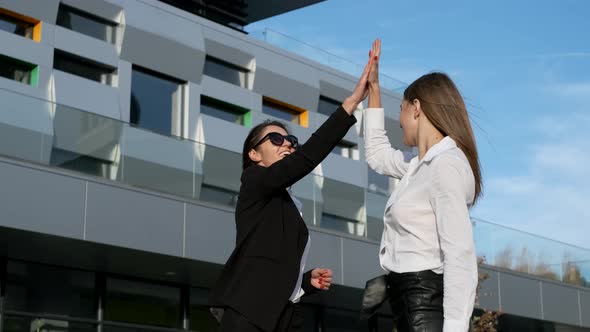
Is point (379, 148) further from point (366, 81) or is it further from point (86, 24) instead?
point (86, 24)

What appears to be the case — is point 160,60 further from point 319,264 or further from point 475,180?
point 475,180

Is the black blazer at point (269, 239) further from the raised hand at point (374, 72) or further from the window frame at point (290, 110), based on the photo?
the window frame at point (290, 110)

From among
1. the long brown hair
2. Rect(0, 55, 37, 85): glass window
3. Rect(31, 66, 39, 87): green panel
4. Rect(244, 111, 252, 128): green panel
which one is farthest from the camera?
Rect(244, 111, 252, 128): green panel

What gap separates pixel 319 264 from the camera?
15945mm

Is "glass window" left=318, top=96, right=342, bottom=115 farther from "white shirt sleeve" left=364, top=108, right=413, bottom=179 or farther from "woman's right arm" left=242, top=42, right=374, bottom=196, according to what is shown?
"woman's right arm" left=242, top=42, right=374, bottom=196

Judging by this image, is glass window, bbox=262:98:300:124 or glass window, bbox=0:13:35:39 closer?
glass window, bbox=0:13:35:39

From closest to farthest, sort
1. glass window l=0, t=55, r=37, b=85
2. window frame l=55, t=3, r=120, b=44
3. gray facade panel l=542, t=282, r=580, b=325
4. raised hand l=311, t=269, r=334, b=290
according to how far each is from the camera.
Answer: raised hand l=311, t=269, r=334, b=290 → glass window l=0, t=55, r=37, b=85 → window frame l=55, t=3, r=120, b=44 → gray facade panel l=542, t=282, r=580, b=325

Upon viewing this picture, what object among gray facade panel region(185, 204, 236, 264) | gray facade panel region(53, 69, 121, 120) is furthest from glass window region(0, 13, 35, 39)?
gray facade panel region(185, 204, 236, 264)

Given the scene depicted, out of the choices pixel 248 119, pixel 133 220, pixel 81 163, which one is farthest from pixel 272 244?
pixel 248 119

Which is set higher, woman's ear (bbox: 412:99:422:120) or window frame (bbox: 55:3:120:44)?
window frame (bbox: 55:3:120:44)

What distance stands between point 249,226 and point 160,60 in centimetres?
1679

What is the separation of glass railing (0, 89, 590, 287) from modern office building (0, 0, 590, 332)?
0.07ft

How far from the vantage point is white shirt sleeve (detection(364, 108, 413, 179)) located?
4.52m

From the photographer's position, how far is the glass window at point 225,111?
869 inches
